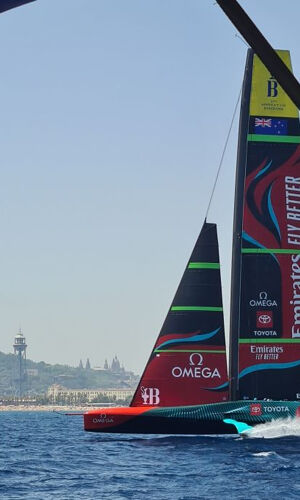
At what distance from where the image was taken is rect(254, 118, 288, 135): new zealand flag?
37469mm

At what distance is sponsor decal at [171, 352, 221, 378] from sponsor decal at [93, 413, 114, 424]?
2.98 metres

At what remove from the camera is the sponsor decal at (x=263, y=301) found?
36.4 metres

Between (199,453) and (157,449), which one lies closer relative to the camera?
(199,453)

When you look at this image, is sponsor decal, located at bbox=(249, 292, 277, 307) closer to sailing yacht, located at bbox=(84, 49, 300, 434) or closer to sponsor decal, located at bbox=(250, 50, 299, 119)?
sailing yacht, located at bbox=(84, 49, 300, 434)

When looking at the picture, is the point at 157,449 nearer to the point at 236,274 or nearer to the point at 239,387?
the point at 239,387

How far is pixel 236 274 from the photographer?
36.7 m

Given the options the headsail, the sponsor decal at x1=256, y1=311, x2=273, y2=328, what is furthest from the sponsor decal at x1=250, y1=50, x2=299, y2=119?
the sponsor decal at x1=256, y1=311, x2=273, y2=328

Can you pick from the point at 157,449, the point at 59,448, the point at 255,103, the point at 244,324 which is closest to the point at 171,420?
the point at 157,449

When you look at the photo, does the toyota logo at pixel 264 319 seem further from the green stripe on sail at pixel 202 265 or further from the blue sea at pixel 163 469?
the blue sea at pixel 163 469

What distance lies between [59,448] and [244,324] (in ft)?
36.4

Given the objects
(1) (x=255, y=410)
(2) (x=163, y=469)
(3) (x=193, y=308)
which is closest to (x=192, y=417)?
(1) (x=255, y=410)

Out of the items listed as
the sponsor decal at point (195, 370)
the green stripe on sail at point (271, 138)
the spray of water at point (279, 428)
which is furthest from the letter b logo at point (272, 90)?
the spray of water at point (279, 428)

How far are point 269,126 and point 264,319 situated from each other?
7.82 m

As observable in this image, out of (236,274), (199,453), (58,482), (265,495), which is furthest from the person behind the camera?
(236,274)
